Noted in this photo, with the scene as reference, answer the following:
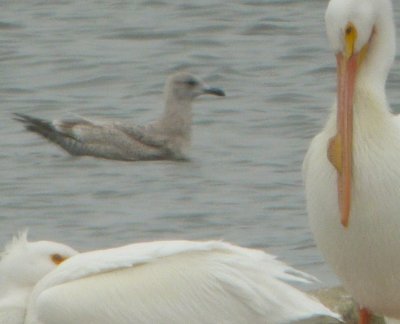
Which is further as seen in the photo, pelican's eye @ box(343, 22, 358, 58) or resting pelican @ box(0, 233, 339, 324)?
resting pelican @ box(0, 233, 339, 324)

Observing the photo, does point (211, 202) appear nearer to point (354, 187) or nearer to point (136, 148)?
point (136, 148)

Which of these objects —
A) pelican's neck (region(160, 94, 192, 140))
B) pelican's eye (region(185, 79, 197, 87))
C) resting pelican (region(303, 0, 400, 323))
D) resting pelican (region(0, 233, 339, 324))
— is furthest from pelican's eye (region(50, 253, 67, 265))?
pelican's eye (region(185, 79, 197, 87))

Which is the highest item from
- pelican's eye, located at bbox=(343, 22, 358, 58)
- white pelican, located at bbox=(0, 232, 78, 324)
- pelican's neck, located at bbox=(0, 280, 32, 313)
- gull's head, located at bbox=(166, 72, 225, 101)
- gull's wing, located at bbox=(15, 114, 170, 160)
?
pelican's eye, located at bbox=(343, 22, 358, 58)

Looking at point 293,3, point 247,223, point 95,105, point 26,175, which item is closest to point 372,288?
point 247,223

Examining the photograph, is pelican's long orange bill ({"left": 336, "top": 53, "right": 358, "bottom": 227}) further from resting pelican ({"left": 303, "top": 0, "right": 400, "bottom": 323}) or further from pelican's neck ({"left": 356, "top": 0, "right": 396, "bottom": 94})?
pelican's neck ({"left": 356, "top": 0, "right": 396, "bottom": 94})

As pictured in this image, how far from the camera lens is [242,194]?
10.8 meters

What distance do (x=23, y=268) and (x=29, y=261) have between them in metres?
0.04

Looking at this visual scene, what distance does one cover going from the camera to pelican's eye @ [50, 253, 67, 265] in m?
6.30

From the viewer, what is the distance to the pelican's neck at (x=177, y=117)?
41.2ft

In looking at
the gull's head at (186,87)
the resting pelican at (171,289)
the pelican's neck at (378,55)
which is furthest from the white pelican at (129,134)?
the pelican's neck at (378,55)

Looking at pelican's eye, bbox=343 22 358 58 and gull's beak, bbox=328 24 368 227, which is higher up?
pelican's eye, bbox=343 22 358 58

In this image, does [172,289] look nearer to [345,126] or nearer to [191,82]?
[345,126]

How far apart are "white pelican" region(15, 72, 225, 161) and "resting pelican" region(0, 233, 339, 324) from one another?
632 centimetres

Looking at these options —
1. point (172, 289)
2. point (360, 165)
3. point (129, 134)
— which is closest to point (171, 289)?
point (172, 289)
